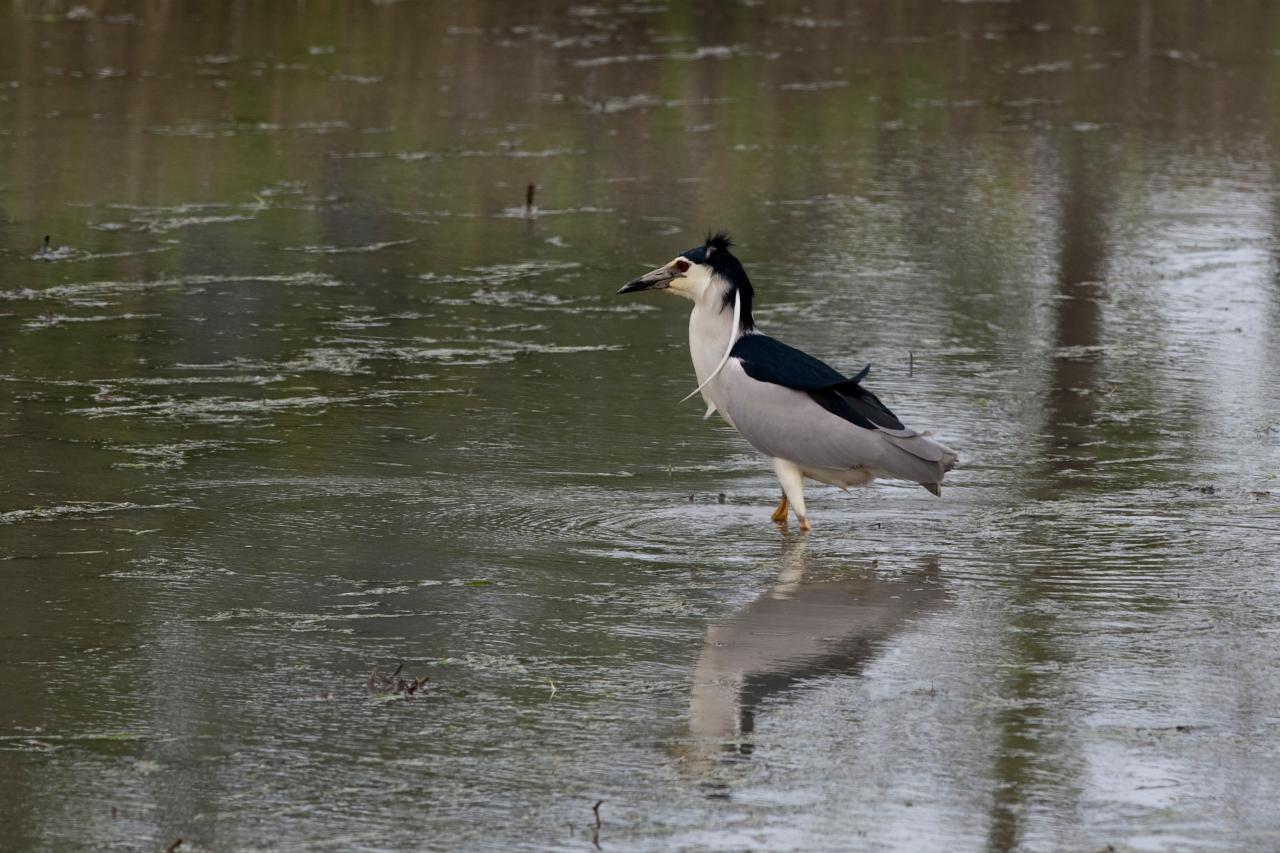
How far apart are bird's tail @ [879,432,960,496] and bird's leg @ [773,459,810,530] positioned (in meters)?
0.33

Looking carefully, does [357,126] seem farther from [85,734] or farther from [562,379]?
[85,734]

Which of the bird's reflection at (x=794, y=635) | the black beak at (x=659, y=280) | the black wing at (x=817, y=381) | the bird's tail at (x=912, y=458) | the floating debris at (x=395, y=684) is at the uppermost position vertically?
the black beak at (x=659, y=280)

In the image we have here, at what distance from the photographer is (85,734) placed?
5766mm

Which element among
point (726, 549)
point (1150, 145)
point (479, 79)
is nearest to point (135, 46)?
point (479, 79)

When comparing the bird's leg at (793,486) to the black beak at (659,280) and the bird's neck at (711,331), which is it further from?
the black beak at (659,280)

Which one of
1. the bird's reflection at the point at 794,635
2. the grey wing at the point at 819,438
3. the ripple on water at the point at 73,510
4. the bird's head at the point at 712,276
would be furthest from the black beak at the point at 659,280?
the ripple on water at the point at 73,510

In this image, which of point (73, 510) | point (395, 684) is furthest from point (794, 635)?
point (73, 510)

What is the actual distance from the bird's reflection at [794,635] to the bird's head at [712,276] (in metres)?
1.23

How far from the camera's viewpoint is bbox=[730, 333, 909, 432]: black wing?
8.29 metres

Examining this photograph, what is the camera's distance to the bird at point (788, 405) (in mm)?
8156

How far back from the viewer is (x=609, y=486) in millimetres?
8672

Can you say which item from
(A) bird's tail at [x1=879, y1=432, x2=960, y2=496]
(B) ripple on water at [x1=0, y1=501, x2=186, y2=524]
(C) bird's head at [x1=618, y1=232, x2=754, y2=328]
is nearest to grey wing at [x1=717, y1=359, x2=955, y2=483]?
(A) bird's tail at [x1=879, y1=432, x2=960, y2=496]

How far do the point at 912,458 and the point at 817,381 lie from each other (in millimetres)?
500

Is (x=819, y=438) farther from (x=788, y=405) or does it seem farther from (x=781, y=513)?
(x=781, y=513)
